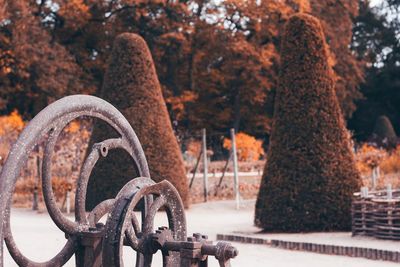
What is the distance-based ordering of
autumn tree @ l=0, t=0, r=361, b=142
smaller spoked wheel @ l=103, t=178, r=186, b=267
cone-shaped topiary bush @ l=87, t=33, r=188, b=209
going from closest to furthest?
smaller spoked wheel @ l=103, t=178, r=186, b=267 < cone-shaped topiary bush @ l=87, t=33, r=188, b=209 < autumn tree @ l=0, t=0, r=361, b=142

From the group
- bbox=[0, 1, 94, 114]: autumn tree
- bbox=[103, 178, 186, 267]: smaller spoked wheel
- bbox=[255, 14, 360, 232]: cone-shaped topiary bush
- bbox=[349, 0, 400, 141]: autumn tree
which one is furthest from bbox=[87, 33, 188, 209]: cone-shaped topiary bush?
bbox=[349, 0, 400, 141]: autumn tree

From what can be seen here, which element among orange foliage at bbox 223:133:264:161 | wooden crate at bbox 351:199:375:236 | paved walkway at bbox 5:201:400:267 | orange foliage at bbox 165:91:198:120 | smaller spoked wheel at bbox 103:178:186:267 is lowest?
paved walkway at bbox 5:201:400:267

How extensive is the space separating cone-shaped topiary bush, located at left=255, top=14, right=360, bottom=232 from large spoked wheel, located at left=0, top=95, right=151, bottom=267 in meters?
5.66

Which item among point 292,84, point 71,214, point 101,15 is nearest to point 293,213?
point 292,84

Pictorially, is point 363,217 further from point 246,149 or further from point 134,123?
point 246,149

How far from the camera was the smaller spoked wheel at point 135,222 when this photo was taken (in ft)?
12.7

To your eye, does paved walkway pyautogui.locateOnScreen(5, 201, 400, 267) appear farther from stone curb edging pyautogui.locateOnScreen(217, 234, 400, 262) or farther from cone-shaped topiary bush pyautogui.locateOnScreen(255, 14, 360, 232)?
cone-shaped topiary bush pyautogui.locateOnScreen(255, 14, 360, 232)

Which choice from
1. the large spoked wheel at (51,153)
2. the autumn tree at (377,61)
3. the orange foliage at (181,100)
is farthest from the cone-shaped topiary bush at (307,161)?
the autumn tree at (377,61)

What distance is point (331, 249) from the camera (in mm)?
8781

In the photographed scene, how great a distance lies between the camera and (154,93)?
14.1m

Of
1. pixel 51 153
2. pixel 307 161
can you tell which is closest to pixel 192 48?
pixel 307 161

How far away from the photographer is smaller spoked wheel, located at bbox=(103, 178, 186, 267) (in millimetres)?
3867

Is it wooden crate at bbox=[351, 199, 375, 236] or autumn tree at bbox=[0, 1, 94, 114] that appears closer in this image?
wooden crate at bbox=[351, 199, 375, 236]

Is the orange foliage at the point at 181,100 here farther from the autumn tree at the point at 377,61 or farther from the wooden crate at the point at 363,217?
the wooden crate at the point at 363,217
